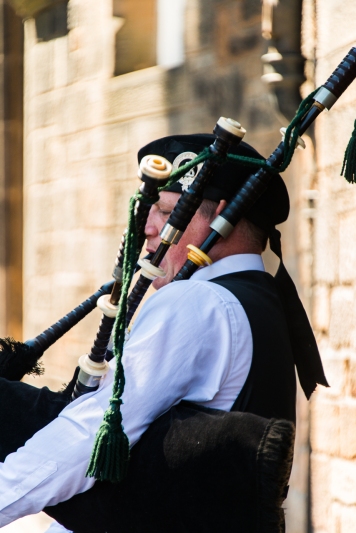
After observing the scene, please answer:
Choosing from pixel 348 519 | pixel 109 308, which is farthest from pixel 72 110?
pixel 109 308

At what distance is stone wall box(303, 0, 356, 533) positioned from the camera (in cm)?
337

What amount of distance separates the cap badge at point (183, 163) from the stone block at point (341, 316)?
4.81ft

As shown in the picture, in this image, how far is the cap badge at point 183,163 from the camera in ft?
6.75

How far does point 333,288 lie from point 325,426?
2.02 feet

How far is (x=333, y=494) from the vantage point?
11.4 feet

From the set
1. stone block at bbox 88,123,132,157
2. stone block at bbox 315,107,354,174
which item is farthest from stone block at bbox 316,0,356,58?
stone block at bbox 88,123,132,157

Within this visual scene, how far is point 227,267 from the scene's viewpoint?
80.0 inches

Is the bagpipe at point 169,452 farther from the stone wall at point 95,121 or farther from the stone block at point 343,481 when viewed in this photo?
the stone wall at point 95,121

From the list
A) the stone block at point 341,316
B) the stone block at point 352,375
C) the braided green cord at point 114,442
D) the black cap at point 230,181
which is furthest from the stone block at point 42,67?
the braided green cord at point 114,442

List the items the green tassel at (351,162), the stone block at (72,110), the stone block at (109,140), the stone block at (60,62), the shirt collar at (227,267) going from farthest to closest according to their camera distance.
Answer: the stone block at (60,62)
the stone block at (72,110)
the stone block at (109,140)
the green tassel at (351,162)
the shirt collar at (227,267)

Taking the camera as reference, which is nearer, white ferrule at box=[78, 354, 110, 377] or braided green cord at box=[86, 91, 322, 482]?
braided green cord at box=[86, 91, 322, 482]

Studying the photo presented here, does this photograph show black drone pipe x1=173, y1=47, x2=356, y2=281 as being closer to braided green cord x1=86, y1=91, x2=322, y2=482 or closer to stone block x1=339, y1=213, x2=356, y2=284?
braided green cord x1=86, y1=91, x2=322, y2=482

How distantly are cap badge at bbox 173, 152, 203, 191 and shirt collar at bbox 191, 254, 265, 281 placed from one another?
212 millimetres

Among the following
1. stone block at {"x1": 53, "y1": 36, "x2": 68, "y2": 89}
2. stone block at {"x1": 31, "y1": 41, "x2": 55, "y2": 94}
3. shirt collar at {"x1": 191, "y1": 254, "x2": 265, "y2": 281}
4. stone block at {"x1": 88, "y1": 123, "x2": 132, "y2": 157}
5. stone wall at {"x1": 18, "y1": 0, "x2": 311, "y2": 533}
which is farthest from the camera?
stone block at {"x1": 31, "y1": 41, "x2": 55, "y2": 94}
